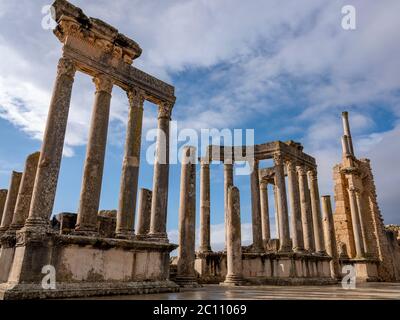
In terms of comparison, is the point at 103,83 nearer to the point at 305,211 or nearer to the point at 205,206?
the point at 205,206

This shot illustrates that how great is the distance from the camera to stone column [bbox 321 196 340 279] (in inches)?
851

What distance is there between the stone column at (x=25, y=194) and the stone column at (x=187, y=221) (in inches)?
248

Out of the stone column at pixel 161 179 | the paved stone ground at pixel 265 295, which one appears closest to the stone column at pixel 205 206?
the stone column at pixel 161 179

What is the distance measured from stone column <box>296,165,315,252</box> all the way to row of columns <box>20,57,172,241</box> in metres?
12.0

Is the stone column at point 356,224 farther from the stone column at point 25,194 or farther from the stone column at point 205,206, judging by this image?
the stone column at point 25,194

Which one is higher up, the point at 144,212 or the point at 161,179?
the point at 161,179

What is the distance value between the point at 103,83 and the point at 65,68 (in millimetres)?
1593

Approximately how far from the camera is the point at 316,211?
22.5 m

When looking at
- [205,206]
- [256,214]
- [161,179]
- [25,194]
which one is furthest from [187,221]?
[256,214]

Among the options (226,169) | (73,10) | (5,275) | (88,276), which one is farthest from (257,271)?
→ (73,10)

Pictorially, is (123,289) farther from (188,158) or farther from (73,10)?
(73,10)

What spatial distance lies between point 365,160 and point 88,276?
26466 millimetres

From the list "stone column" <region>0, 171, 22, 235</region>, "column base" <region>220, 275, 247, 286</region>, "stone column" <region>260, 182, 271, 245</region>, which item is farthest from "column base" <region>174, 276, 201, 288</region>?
"stone column" <region>260, 182, 271, 245</region>

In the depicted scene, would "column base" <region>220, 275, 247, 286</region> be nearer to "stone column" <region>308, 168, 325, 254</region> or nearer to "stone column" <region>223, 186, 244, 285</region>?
A: "stone column" <region>223, 186, 244, 285</region>
